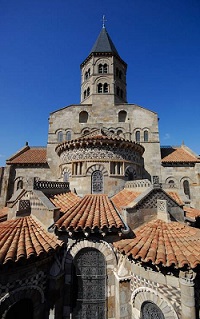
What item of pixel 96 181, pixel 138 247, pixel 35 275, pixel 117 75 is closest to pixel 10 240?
pixel 35 275

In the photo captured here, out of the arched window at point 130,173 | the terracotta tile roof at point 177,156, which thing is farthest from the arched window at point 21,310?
the terracotta tile roof at point 177,156

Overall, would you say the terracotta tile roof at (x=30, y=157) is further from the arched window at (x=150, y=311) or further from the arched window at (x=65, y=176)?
the arched window at (x=150, y=311)

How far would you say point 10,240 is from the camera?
5.82 metres

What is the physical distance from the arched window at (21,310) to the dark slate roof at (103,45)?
33625 mm

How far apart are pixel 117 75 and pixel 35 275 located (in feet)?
→ 102

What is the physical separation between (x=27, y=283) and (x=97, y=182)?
7.90m

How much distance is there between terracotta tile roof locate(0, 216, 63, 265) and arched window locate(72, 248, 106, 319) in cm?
131

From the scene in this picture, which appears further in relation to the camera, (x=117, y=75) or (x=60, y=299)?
(x=117, y=75)

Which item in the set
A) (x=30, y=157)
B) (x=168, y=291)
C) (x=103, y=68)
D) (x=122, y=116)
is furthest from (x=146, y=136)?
(x=168, y=291)

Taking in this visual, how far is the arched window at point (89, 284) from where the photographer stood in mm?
6691

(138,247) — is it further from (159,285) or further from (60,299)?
(60,299)

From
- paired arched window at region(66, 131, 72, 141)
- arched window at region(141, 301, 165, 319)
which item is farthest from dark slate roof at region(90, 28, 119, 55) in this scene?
arched window at region(141, 301, 165, 319)

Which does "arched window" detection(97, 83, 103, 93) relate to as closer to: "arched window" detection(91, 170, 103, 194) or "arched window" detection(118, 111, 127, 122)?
"arched window" detection(118, 111, 127, 122)

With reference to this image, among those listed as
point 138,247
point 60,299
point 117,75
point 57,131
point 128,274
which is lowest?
point 60,299
